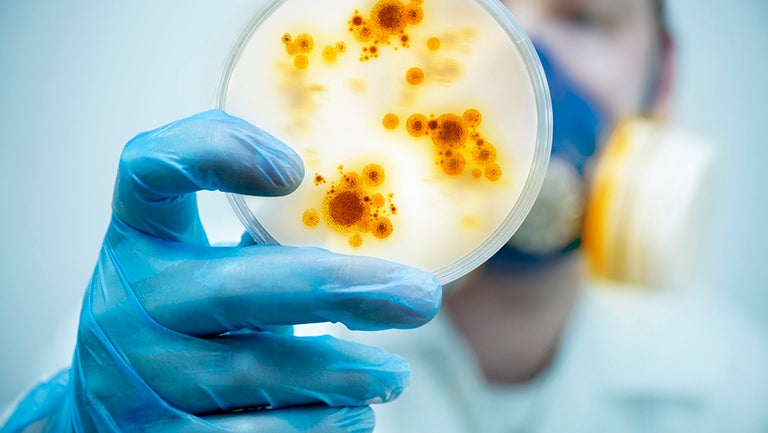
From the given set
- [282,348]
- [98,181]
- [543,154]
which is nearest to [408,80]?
[543,154]

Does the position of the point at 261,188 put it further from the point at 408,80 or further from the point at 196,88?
the point at 196,88

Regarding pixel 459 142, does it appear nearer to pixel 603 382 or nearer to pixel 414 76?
pixel 414 76

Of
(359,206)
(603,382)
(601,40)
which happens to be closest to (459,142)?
(359,206)

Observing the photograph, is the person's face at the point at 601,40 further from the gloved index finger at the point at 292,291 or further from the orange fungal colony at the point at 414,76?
the gloved index finger at the point at 292,291

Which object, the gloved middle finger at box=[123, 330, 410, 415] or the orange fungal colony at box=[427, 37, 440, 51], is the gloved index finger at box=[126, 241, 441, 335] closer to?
the gloved middle finger at box=[123, 330, 410, 415]

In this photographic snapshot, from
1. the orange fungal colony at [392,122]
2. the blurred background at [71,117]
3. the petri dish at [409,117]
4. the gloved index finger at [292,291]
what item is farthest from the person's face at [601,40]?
the gloved index finger at [292,291]

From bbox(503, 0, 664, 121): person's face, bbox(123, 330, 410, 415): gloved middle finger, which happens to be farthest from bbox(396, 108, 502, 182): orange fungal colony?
bbox(503, 0, 664, 121): person's face
